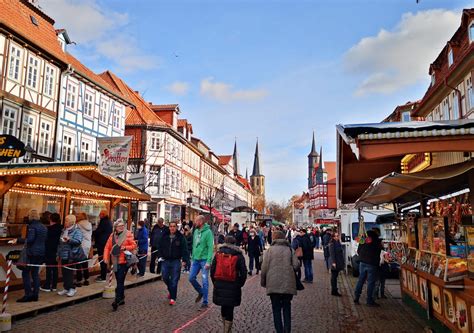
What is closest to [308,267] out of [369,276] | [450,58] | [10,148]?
[369,276]

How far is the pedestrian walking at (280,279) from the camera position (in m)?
6.55

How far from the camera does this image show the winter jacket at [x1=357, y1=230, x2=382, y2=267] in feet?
33.6

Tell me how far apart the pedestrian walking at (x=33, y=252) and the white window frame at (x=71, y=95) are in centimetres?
1835

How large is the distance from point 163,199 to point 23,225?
26178mm

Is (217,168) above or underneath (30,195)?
above

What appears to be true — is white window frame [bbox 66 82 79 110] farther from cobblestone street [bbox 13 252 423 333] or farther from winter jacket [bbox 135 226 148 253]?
cobblestone street [bbox 13 252 423 333]

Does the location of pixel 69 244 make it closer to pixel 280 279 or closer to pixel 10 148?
pixel 10 148

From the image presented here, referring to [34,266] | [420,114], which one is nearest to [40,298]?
[34,266]

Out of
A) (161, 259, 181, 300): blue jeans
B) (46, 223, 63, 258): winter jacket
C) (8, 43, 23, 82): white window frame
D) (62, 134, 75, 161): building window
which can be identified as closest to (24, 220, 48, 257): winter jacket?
(46, 223, 63, 258): winter jacket

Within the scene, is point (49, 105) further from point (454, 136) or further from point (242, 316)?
point (454, 136)

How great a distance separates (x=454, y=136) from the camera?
16.7 feet

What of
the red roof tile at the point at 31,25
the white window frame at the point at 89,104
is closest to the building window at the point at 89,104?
the white window frame at the point at 89,104

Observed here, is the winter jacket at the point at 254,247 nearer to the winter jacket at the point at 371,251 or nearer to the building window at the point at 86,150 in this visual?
the winter jacket at the point at 371,251

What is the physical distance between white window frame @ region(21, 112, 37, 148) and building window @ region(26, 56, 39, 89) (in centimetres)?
160
